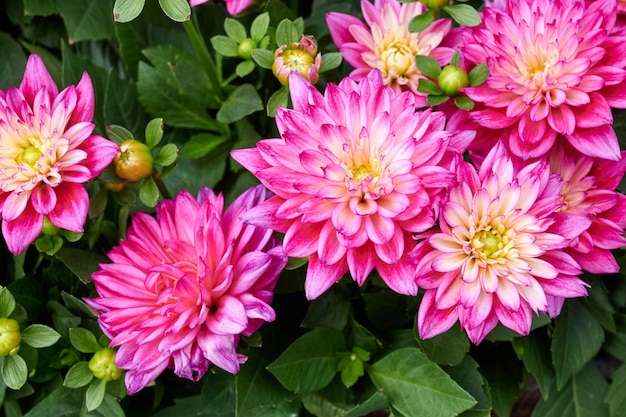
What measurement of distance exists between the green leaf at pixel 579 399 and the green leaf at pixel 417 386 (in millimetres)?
277

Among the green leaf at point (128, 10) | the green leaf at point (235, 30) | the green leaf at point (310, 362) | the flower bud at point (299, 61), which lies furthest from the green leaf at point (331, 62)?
the green leaf at point (310, 362)

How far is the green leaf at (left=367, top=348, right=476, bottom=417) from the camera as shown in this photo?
889 millimetres

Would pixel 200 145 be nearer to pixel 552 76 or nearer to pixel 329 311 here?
pixel 329 311

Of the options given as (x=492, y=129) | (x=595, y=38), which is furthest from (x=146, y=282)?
(x=595, y=38)

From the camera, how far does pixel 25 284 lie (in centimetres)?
102

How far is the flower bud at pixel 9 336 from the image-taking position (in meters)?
0.83

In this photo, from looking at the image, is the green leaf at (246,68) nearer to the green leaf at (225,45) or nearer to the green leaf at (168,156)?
the green leaf at (225,45)

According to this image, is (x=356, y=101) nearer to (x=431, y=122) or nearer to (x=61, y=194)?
(x=431, y=122)

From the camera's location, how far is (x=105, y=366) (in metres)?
0.88

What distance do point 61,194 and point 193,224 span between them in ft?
0.50

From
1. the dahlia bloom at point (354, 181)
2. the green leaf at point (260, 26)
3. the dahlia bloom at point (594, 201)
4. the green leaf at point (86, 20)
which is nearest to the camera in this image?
the dahlia bloom at point (354, 181)

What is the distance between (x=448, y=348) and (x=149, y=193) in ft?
1.43

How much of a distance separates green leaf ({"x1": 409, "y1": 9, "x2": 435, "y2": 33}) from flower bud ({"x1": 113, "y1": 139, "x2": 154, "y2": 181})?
0.35 metres

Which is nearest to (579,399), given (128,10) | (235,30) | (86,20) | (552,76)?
(552,76)
